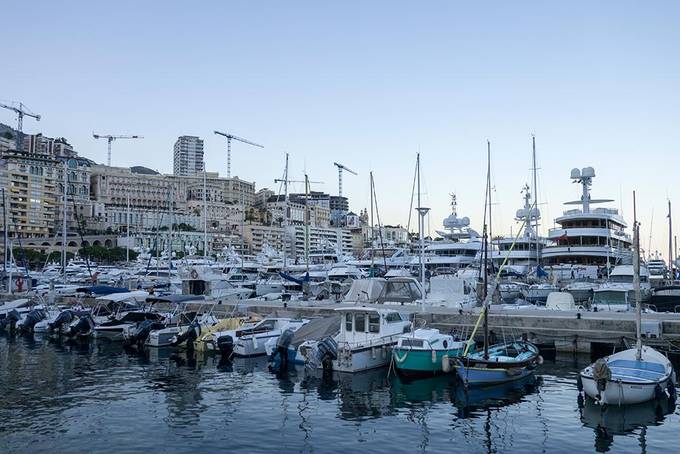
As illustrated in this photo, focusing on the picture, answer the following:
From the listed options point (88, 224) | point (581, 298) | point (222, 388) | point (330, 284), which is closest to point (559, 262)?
point (581, 298)

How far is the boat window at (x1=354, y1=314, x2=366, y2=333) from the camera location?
27.5 metres

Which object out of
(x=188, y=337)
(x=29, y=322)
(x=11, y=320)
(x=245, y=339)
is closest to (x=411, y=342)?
(x=245, y=339)

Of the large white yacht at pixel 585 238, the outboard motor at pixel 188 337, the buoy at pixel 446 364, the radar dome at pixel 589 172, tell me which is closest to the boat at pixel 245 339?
the outboard motor at pixel 188 337

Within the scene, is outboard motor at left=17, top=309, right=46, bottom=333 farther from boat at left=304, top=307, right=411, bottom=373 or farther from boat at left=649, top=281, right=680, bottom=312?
boat at left=649, top=281, right=680, bottom=312

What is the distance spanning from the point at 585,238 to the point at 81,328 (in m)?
64.4

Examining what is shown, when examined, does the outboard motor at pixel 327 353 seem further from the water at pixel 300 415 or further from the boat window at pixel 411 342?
the boat window at pixel 411 342

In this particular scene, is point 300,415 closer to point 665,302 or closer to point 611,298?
point 611,298

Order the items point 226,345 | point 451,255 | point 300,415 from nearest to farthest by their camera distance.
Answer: point 300,415, point 226,345, point 451,255

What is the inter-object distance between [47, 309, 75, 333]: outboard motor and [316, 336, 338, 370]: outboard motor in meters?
23.0

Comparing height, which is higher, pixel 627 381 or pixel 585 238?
pixel 585 238

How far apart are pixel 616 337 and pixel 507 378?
9.37 m

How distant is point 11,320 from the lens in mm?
44781

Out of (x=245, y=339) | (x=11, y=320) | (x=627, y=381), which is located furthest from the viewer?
(x=11, y=320)

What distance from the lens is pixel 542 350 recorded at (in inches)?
1212
